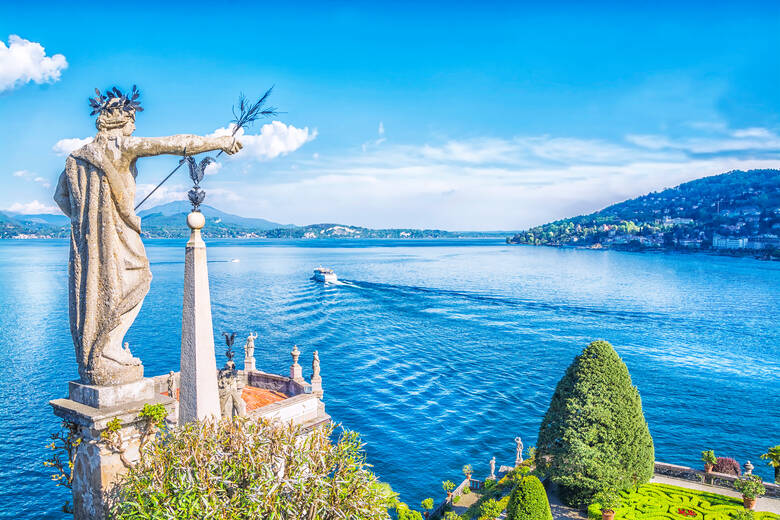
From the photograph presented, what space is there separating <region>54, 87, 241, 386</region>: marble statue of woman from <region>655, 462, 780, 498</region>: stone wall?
25.7 m

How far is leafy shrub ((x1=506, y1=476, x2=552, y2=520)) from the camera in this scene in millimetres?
16922

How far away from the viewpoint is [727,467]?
2491 centimetres

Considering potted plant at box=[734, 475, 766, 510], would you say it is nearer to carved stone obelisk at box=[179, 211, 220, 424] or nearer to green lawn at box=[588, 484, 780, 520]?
green lawn at box=[588, 484, 780, 520]

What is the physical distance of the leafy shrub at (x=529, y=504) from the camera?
1692 cm

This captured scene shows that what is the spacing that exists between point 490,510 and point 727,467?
13.2 meters

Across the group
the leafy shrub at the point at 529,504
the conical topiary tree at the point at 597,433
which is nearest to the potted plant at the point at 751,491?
the conical topiary tree at the point at 597,433

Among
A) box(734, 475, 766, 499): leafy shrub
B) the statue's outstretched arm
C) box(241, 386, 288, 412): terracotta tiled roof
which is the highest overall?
the statue's outstretched arm

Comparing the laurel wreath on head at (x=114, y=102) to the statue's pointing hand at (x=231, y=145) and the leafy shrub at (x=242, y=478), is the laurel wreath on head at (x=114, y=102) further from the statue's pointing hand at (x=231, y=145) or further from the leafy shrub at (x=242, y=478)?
the leafy shrub at (x=242, y=478)

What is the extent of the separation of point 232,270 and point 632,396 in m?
123

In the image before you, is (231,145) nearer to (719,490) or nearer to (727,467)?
(719,490)

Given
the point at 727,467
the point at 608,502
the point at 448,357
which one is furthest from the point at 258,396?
the point at 448,357

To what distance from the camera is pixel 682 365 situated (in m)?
48.1

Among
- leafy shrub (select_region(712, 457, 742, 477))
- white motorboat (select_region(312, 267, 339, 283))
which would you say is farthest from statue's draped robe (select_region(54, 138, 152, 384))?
white motorboat (select_region(312, 267, 339, 283))

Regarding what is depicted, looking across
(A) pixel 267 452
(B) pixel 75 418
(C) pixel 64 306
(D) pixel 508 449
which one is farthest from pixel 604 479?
(C) pixel 64 306
